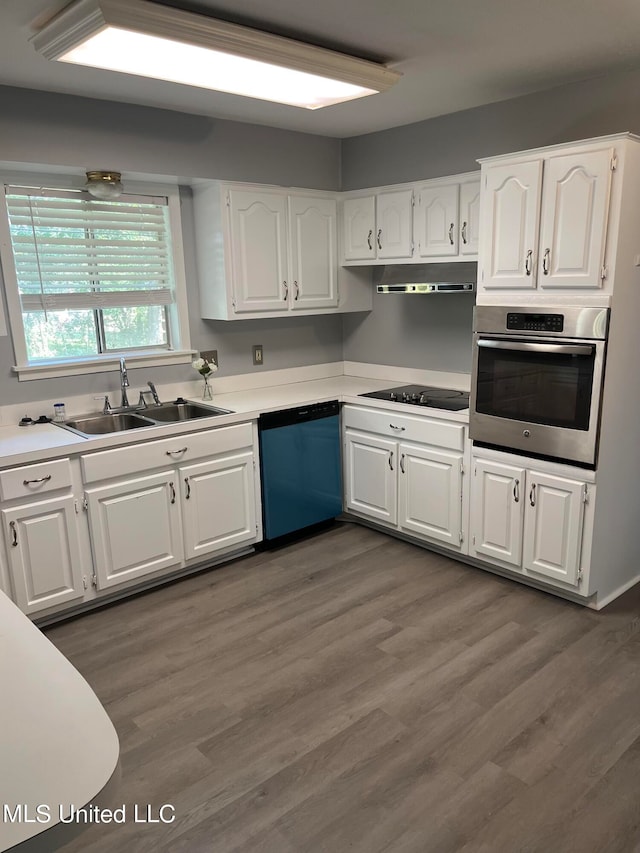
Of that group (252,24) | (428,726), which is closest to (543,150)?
(252,24)

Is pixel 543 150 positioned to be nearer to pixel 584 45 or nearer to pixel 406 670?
pixel 584 45

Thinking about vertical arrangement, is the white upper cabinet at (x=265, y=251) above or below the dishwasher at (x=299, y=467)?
above

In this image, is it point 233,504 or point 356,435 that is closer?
point 233,504

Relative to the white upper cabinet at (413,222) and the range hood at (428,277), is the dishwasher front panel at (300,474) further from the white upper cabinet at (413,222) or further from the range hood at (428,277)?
the white upper cabinet at (413,222)

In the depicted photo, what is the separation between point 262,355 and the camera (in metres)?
4.31

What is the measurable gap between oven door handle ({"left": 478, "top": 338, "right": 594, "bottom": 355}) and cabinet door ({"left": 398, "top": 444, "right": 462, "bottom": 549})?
0.65 metres

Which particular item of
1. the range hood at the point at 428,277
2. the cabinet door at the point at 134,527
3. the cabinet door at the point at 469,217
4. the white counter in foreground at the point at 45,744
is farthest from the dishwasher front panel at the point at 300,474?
the white counter in foreground at the point at 45,744

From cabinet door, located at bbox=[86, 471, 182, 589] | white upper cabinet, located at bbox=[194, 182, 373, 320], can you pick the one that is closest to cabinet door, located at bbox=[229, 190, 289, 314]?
white upper cabinet, located at bbox=[194, 182, 373, 320]

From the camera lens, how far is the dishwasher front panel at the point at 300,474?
3709mm

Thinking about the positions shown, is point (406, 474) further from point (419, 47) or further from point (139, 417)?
point (419, 47)

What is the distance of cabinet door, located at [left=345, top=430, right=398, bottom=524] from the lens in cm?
383

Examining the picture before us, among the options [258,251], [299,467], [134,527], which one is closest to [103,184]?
[258,251]

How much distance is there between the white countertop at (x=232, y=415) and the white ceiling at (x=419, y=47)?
1622mm

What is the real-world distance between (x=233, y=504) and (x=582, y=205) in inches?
91.3
